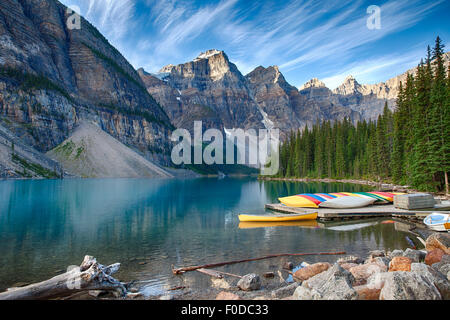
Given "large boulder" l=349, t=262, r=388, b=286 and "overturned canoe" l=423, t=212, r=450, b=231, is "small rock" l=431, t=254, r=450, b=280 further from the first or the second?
"overturned canoe" l=423, t=212, r=450, b=231

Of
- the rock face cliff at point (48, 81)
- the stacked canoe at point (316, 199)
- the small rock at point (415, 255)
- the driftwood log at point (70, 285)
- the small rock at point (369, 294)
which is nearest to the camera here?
the small rock at point (369, 294)

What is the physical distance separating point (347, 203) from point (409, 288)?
88.7ft

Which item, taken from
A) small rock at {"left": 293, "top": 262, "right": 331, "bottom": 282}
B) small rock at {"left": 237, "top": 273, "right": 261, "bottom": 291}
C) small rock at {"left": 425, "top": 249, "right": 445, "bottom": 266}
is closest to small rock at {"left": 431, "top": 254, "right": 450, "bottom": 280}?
small rock at {"left": 425, "top": 249, "right": 445, "bottom": 266}

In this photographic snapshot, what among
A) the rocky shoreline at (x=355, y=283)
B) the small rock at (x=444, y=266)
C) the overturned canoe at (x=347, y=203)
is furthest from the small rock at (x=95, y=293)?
the overturned canoe at (x=347, y=203)

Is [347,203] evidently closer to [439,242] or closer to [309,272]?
[439,242]

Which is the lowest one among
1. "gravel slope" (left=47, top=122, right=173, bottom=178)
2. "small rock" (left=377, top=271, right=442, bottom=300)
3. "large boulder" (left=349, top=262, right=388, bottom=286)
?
"large boulder" (left=349, top=262, right=388, bottom=286)

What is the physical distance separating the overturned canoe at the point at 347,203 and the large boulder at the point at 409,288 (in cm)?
2568

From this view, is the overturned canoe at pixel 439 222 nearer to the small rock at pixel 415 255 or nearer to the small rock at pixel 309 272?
the small rock at pixel 415 255

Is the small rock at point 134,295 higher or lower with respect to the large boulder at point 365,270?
lower

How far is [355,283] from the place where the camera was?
9.89 metres

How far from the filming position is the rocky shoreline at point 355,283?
6.81 metres

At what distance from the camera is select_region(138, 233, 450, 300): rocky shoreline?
6.81 metres

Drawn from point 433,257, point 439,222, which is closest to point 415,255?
point 433,257

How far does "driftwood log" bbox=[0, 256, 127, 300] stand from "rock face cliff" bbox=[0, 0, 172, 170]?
464 feet
